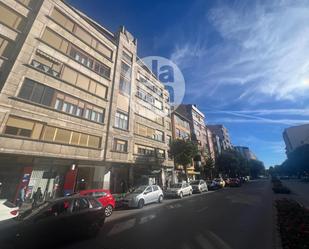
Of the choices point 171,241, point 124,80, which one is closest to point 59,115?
point 124,80

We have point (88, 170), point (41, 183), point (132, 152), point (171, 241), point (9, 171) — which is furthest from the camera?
point (132, 152)

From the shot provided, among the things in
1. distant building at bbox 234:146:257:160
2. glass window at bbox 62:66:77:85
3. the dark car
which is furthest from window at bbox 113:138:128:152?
distant building at bbox 234:146:257:160

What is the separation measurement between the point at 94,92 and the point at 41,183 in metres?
10.5

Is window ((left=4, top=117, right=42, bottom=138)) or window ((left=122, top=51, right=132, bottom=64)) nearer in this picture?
window ((left=4, top=117, right=42, bottom=138))

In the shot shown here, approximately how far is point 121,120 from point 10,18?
1409 centimetres

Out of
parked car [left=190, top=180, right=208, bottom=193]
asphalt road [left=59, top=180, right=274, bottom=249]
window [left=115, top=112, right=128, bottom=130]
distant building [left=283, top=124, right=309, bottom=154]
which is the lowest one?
asphalt road [left=59, top=180, right=274, bottom=249]

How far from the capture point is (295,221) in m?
7.15

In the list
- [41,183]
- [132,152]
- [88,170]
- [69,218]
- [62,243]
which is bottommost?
[62,243]

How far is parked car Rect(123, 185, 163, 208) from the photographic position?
1220 centimetres

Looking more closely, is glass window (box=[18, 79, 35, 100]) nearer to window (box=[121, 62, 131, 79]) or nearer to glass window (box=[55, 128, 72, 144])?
glass window (box=[55, 128, 72, 144])

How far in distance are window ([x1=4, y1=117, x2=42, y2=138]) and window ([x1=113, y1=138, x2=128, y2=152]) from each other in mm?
8297

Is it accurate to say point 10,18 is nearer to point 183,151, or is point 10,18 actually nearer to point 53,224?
point 53,224

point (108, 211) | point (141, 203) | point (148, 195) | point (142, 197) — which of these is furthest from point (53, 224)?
point (148, 195)

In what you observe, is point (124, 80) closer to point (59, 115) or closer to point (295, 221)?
point (59, 115)
